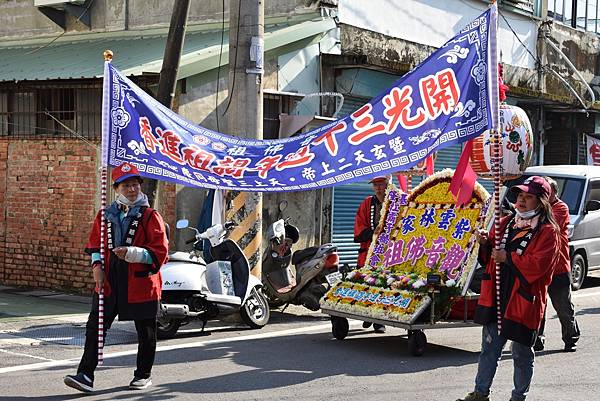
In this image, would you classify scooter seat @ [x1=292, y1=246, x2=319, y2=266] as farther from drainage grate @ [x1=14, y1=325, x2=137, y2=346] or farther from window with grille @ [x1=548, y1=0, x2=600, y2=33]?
window with grille @ [x1=548, y1=0, x2=600, y2=33]

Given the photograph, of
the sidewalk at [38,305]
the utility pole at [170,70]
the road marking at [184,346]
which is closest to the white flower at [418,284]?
the road marking at [184,346]

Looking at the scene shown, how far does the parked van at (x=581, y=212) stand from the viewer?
51.3ft

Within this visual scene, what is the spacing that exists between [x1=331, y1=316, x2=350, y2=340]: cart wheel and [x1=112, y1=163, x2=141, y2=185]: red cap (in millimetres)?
3482

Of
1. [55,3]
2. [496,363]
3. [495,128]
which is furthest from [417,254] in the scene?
[55,3]

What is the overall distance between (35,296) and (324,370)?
21.9 ft

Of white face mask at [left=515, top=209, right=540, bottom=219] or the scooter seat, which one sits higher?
white face mask at [left=515, top=209, right=540, bottom=219]

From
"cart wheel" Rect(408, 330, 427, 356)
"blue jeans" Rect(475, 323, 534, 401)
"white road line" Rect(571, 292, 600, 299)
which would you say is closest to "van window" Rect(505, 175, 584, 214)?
"white road line" Rect(571, 292, 600, 299)

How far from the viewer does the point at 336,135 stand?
29.8 feet

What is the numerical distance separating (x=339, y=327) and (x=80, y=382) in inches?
146

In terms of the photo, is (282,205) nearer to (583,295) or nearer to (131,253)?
(583,295)

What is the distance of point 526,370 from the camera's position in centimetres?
695

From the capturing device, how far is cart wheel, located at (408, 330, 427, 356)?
372 inches

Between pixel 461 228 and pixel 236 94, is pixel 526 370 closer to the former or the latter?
pixel 461 228

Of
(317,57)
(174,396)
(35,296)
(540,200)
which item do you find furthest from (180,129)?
(317,57)
